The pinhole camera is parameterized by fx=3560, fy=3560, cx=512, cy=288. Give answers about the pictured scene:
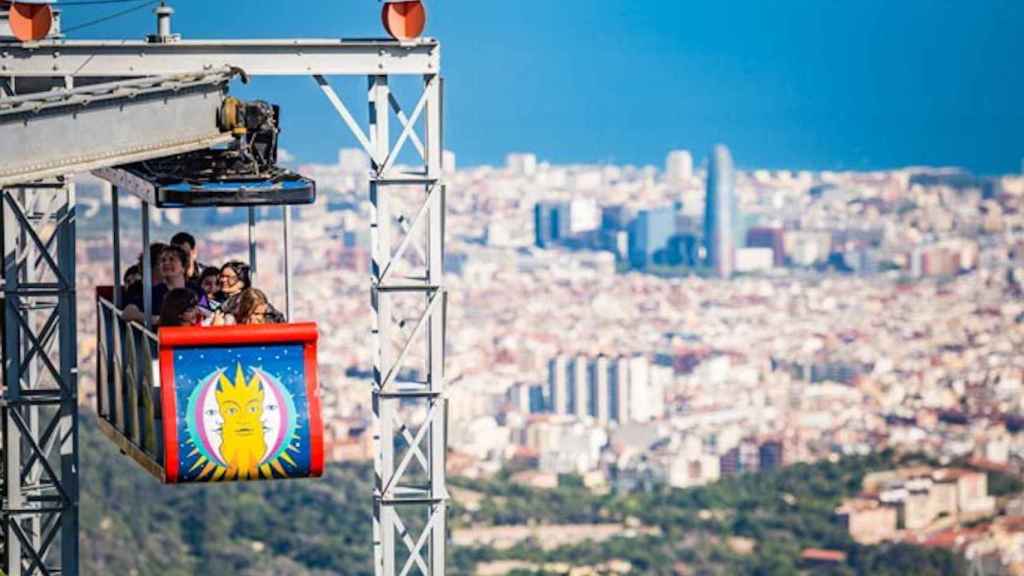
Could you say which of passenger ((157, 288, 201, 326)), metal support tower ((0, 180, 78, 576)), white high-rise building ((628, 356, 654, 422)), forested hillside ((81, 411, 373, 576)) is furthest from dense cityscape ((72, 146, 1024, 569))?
passenger ((157, 288, 201, 326))

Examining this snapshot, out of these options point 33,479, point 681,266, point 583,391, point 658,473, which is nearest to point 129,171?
point 33,479

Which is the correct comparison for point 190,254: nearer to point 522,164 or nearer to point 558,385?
point 558,385

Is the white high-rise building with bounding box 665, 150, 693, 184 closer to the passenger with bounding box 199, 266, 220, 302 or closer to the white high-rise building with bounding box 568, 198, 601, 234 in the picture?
the white high-rise building with bounding box 568, 198, 601, 234

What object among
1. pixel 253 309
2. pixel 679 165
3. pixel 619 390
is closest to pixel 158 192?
pixel 253 309

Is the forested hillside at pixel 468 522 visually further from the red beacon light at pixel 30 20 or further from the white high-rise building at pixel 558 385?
the red beacon light at pixel 30 20

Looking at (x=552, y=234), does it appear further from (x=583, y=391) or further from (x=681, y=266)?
(x=583, y=391)

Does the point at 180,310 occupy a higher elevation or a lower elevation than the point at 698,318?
higher
